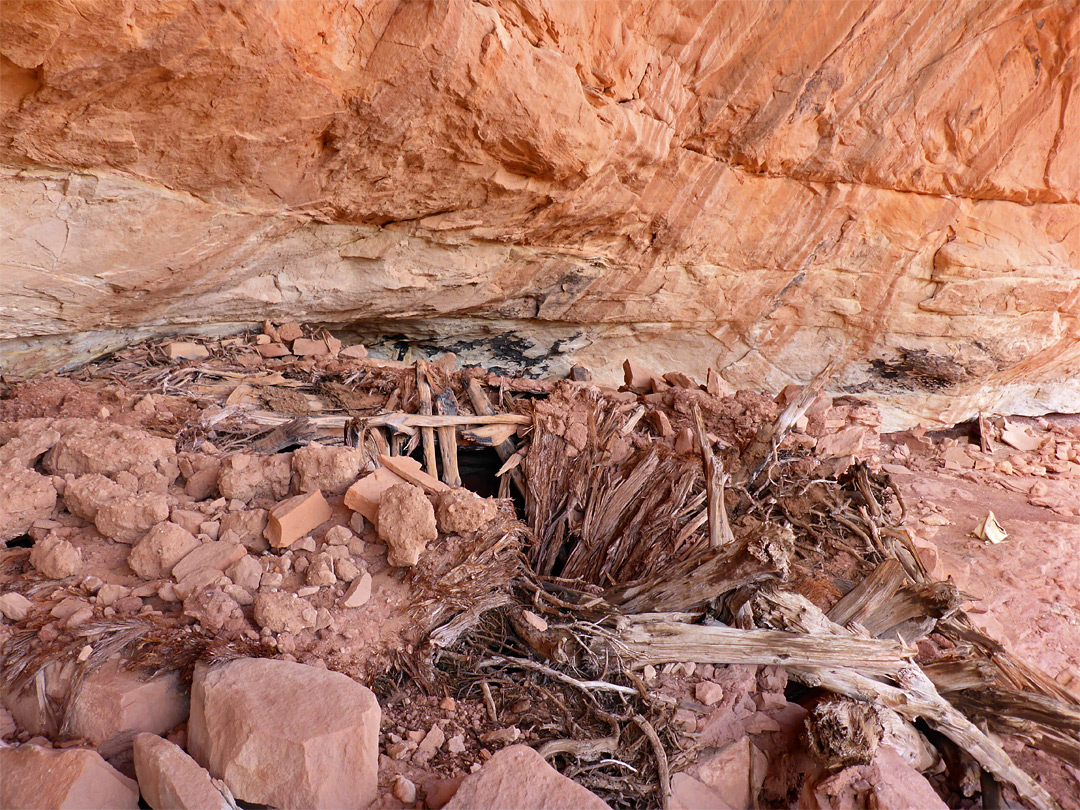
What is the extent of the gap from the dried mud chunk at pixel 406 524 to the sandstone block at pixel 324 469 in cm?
32

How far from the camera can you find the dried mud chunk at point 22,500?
83.5 inches

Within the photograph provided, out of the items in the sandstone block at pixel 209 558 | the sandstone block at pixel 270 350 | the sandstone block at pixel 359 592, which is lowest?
the sandstone block at pixel 359 592

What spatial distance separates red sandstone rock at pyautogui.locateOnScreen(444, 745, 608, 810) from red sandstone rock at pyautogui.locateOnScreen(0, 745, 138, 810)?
0.73 metres

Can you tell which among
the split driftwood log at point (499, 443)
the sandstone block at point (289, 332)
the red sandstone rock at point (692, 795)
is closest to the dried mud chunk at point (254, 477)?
the split driftwood log at point (499, 443)

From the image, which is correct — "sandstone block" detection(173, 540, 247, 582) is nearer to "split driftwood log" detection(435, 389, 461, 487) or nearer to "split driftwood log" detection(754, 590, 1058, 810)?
"split driftwood log" detection(435, 389, 461, 487)

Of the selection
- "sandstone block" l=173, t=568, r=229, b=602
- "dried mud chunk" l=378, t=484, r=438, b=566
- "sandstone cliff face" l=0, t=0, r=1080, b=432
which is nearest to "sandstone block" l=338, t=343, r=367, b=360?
"sandstone cliff face" l=0, t=0, r=1080, b=432

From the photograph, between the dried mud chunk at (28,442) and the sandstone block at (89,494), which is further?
the dried mud chunk at (28,442)

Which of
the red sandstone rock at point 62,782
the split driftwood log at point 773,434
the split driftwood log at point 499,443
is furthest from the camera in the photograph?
the split driftwood log at point 499,443

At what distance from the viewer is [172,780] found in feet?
4.50

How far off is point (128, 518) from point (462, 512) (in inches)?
43.3

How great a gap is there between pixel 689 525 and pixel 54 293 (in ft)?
10.2

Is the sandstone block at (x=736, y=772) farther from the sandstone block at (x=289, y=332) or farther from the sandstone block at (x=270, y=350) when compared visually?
the sandstone block at (x=289, y=332)

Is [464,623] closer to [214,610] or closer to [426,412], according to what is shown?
[214,610]

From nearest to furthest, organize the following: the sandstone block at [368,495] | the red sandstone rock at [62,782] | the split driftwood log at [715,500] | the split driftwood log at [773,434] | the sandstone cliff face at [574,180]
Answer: the red sandstone rock at [62,782] → the sandstone block at [368,495] → the sandstone cliff face at [574,180] → the split driftwood log at [715,500] → the split driftwood log at [773,434]
